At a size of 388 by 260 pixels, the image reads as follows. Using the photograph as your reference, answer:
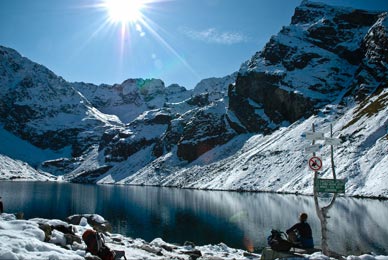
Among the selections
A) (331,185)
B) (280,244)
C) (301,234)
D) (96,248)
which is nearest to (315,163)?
(331,185)

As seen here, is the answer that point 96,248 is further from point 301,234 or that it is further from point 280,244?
point 301,234

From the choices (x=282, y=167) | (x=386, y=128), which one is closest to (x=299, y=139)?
(x=282, y=167)

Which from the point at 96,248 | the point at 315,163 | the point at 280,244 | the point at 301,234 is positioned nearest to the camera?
the point at 96,248

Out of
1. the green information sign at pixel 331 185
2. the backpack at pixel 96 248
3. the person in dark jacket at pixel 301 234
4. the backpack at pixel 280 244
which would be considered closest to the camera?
the backpack at pixel 96 248

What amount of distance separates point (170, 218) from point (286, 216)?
951 inches

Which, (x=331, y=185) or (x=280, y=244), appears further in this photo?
(x=331, y=185)

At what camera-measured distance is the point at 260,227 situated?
60500 mm

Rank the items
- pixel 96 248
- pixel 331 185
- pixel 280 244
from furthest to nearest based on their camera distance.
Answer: pixel 331 185
pixel 280 244
pixel 96 248

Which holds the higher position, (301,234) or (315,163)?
(315,163)

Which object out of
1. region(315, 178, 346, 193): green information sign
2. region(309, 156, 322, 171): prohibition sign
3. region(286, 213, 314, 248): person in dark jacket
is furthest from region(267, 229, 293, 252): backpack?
region(309, 156, 322, 171): prohibition sign

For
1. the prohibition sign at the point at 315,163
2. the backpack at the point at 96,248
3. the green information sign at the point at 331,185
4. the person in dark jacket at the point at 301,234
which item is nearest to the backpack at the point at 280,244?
the person in dark jacket at the point at 301,234

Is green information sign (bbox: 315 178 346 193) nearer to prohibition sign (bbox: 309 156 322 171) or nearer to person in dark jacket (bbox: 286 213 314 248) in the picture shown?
prohibition sign (bbox: 309 156 322 171)

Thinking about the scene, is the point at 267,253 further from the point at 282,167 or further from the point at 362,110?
the point at 362,110

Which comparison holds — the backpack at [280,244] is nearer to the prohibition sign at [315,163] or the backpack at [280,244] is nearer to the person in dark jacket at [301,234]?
the person in dark jacket at [301,234]
